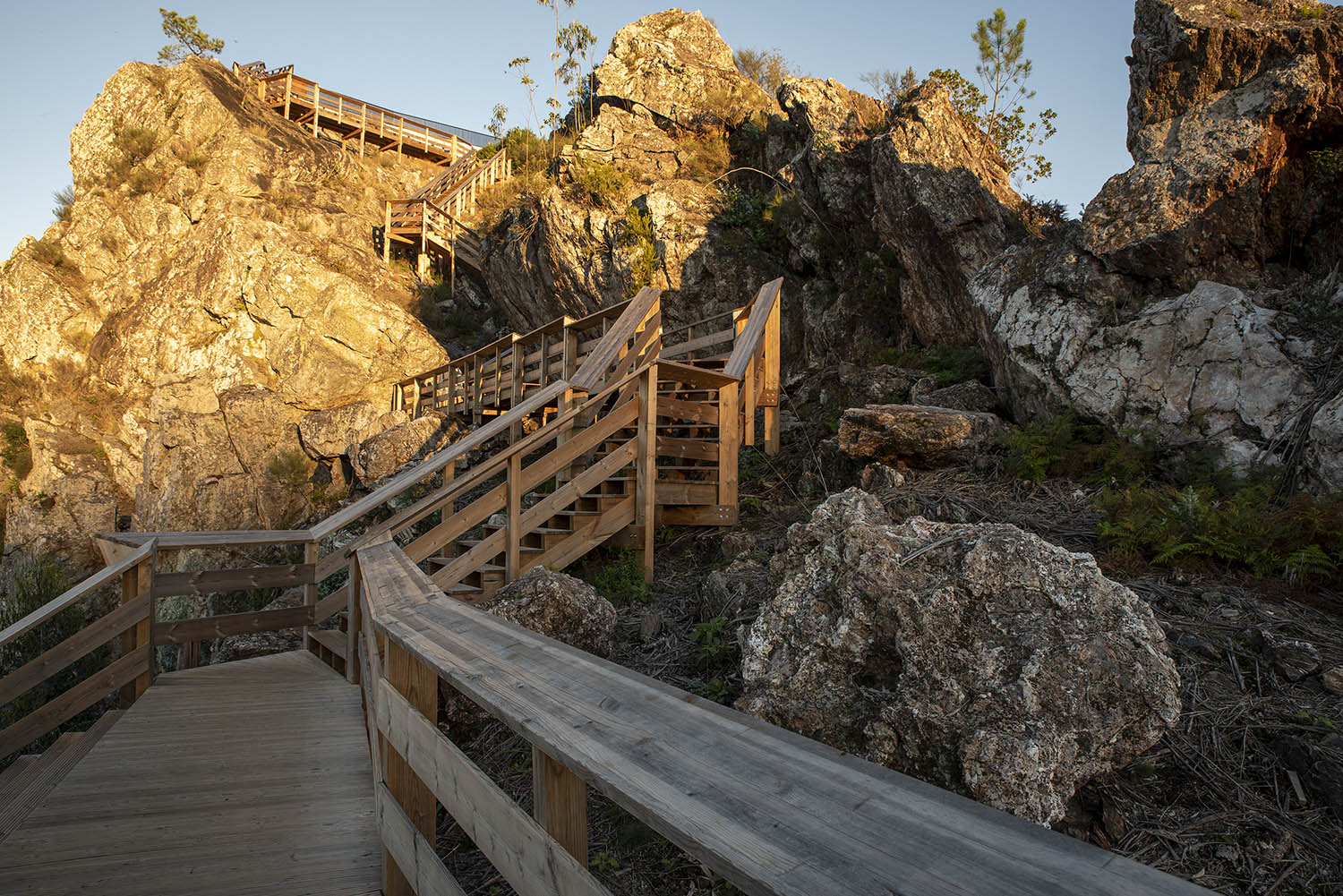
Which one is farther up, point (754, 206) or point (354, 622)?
point (754, 206)

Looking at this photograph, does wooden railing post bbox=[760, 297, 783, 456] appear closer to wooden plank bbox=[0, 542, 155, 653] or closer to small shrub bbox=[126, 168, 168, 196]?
wooden plank bbox=[0, 542, 155, 653]

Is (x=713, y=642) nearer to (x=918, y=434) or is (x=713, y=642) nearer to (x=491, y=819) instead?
(x=491, y=819)

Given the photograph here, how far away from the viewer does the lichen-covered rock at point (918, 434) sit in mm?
6176

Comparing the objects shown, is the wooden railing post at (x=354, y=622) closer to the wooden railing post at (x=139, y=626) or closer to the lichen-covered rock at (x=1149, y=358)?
the wooden railing post at (x=139, y=626)

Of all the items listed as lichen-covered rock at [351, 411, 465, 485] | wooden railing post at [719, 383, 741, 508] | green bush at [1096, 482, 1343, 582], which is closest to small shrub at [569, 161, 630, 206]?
lichen-covered rock at [351, 411, 465, 485]

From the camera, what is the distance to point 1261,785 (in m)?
2.55

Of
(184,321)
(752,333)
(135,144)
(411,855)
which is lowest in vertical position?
(411,855)

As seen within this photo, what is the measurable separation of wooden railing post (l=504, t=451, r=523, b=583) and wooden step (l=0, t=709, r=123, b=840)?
2.46m

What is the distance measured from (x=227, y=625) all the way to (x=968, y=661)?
5.18 m

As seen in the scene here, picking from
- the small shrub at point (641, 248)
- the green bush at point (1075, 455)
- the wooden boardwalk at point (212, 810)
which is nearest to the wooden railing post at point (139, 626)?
the wooden boardwalk at point (212, 810)

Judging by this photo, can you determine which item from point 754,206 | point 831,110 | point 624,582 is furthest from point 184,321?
point 624,582

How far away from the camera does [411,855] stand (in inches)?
72.3

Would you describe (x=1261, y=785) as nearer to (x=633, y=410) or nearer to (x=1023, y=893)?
(x=1023, y=893)

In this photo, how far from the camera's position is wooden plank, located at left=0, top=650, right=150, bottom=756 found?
3.69 meters
